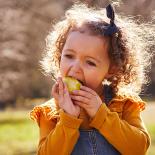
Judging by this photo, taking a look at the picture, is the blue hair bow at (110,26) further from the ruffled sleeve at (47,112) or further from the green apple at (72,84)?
the ruffled sleeve at (47,112)

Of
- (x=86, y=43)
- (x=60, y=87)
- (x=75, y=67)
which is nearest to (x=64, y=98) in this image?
(x=60, y=87)

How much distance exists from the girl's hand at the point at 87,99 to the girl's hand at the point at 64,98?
4cm

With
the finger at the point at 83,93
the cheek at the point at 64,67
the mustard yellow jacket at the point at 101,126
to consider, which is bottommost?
the mustard yellow jacket at the point at 101,126

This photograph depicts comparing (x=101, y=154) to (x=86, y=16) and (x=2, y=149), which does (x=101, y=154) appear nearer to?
(x=86, y=16)

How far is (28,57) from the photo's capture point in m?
17.6

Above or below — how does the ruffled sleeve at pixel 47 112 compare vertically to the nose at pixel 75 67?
below

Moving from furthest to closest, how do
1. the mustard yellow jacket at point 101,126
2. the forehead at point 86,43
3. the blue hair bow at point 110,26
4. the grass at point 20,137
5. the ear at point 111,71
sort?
the grass at point 20,137
the ear at point 111,71
the blue hair bow at point 110,26
the forehead at point 86,43
the mustard yellow jacket at point 101,126

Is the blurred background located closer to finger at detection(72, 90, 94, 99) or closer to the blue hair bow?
the blue hair bow

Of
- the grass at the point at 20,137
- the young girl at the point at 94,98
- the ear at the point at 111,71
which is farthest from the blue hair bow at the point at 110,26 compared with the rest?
the grass at the point at 20,137

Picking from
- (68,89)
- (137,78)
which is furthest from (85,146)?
(137,78)

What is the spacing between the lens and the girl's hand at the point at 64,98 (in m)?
2.99

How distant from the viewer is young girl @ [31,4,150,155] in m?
3.01

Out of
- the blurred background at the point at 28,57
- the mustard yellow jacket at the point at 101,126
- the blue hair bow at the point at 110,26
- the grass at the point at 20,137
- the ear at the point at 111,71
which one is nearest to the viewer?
the mustard yellow jacket at the point at 101,126

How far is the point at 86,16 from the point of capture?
3318 millimetres
